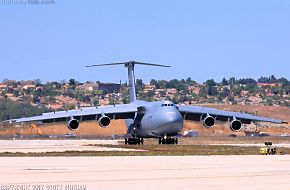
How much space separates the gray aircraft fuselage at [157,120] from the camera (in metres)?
55.8

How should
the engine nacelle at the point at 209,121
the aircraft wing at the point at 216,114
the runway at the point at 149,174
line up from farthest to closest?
the aircraft wing at the point at 216,114, the engine nacelle at the point at 209,121, the runway at the point at 149,174

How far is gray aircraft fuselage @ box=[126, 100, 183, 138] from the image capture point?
55791 mm

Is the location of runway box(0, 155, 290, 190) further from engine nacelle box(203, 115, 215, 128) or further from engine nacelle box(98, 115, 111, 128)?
engine nacelle box(203, 115, 215, 128)

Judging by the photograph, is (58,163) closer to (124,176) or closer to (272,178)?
(124,176)

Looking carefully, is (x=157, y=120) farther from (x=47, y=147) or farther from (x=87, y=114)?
(x=47, y=147)

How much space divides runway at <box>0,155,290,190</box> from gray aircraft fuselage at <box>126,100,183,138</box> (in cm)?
2511

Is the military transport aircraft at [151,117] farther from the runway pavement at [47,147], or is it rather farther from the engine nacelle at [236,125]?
the runway pavement at [47,147]

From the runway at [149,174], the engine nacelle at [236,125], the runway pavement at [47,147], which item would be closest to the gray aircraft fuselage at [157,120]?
the runway pavement at [47,147]

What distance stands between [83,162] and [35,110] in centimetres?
8841

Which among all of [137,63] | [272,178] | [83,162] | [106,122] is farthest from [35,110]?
[272,178]

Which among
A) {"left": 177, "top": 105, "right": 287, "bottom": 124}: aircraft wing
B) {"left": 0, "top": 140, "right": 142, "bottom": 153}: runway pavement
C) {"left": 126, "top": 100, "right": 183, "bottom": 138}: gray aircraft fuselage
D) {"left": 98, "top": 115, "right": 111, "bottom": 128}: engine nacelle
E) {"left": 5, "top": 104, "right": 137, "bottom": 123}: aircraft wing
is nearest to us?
{"left": 0, "top": 140, "right": 142, "bottom": 153}: runway pavement

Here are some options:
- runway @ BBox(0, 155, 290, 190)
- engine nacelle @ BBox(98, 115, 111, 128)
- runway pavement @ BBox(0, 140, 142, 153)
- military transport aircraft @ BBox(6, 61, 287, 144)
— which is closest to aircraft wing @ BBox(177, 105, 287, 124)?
military transport aircraft @ BBox(6, 61, 287, 144)

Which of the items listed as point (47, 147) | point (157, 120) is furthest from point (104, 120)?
point (47, 147)

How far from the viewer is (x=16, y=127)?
9362 cm
